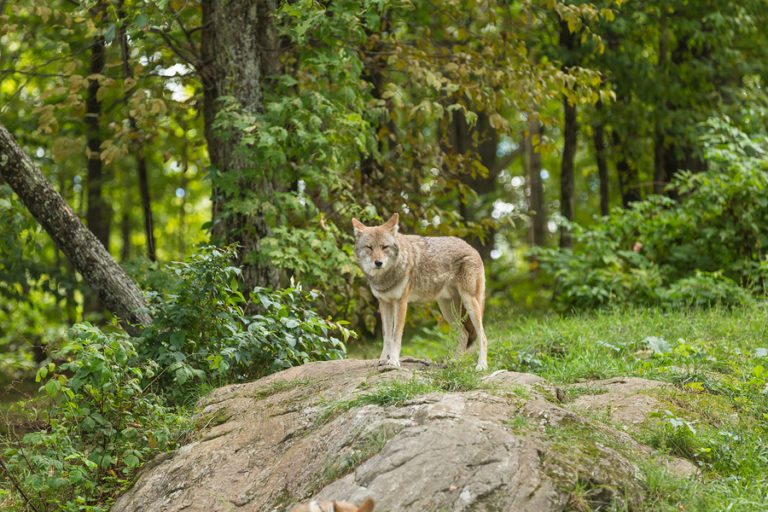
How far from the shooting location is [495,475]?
5258 mm

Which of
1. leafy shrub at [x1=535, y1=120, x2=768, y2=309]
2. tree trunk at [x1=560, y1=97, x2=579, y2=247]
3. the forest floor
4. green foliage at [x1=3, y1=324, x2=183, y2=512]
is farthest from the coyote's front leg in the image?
tree trunk at [x1=560, y1=97, x2=579, y2=247]

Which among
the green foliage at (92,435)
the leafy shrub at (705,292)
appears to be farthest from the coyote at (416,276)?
the leafy shrub at (705,292)

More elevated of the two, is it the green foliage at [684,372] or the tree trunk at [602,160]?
the tree trunk at [602,160]

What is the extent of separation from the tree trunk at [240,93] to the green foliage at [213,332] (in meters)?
1.87

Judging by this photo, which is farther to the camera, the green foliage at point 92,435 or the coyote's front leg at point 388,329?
the coyote's front leg at point 388,329

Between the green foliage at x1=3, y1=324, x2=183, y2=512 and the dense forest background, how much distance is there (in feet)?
0.21

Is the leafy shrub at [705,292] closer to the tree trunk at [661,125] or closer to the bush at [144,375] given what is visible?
the tree trunk at [661,125]

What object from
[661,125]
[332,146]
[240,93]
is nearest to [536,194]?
[661,125]

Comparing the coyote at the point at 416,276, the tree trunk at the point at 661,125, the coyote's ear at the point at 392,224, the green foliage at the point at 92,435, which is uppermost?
the tree trunk at the point at 661,125

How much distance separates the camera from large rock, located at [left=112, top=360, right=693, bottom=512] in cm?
525

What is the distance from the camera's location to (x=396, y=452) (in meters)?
5.55

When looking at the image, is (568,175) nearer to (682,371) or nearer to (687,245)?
(687,245)

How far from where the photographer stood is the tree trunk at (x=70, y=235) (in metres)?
8.78

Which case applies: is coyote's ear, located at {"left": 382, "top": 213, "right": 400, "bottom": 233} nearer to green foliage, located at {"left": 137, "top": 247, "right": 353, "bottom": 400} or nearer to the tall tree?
green foliage, located at {"left": 137, "top": 247, "right": 353, "bottom": 400}
